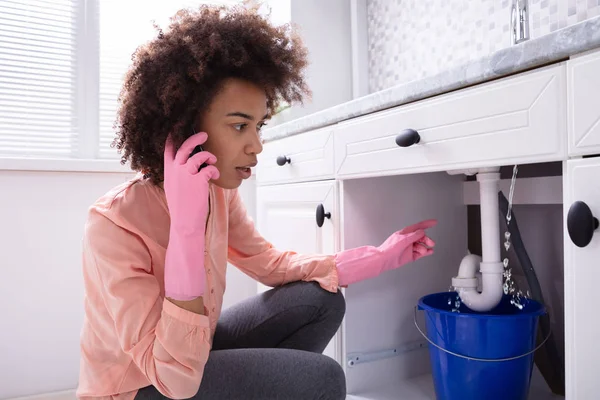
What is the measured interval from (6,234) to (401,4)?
1596 mm

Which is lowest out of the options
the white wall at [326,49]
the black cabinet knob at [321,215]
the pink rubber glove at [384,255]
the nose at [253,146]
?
the pink rubber glove at [384,255]

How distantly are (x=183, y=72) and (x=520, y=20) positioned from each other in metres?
0.86

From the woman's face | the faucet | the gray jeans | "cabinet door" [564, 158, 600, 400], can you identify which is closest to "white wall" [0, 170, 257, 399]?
the gray jeans

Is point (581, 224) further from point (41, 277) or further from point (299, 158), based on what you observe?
point (41, 277)

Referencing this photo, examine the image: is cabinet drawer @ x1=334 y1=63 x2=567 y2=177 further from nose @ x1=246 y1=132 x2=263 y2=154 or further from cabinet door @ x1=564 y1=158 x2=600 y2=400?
nose @ x1=246 y1=132 x2=263 y2=154

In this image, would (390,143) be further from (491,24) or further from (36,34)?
(36,34)

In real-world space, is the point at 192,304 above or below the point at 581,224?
below

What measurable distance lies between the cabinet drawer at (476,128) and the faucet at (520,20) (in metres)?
0.46

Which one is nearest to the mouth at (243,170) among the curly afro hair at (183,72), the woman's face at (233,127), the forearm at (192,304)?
the woman's face at (233,127)

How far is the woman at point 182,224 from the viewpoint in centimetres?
75

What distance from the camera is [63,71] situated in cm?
174

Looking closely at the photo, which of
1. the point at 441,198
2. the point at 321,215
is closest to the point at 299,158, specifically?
the point at 321,215

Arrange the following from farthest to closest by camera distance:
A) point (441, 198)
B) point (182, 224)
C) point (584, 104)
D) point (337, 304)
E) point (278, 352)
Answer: point (441, 198)
point (337, 304)
point (278, 352)
point (182, 224)
point (584, 104)

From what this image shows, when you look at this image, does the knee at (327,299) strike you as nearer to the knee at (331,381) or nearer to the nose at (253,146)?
the knee at (331,381)
